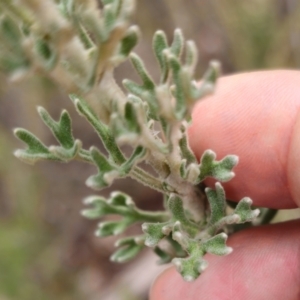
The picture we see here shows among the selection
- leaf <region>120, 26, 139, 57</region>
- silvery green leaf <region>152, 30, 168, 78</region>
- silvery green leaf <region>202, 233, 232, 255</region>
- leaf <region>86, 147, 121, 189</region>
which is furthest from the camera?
silvery green leaf <region>202, 233, 232, 255</region>

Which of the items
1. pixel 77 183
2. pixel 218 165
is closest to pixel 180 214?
pixel 218 165

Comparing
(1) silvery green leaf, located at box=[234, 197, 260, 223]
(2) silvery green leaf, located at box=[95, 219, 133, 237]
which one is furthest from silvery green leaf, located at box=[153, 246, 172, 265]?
(1) silvery green leaf, located at box=[234, 197, 260, 223]

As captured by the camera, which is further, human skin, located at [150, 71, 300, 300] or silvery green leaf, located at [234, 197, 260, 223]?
human skin, located at [150, 71, 300, 300]

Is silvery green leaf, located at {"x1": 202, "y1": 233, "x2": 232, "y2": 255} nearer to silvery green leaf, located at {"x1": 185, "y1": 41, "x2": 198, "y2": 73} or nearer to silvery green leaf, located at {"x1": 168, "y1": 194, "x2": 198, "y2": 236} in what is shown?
silvery green leaf, located at {"x1": 168, "y1": 194, "x2": 198, "y2": 236}

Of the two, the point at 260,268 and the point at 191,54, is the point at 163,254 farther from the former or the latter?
the point at 191,54

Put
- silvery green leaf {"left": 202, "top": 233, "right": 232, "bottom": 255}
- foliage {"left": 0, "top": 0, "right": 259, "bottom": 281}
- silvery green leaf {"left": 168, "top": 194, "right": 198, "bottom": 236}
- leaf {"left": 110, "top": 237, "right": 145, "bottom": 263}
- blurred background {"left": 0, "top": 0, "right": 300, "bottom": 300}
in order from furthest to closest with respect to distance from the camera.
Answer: blurred background {"left": 0, "top": 0, "right": 300, "bottom": 300} → leaf {"left": 110, "top": 237, "right": 145, "bottom": 263} → silvery green leaf {"left": 168, "top": 194, "right": 198, "bottom": 236} → silvery green leaf {"left": 202, "top": 233, "right": 232, "bottom": 255} → foliage {"left": 0, "top": 0, "right": 259, "bottom": 281}

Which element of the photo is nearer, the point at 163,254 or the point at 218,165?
the point at 218,165
